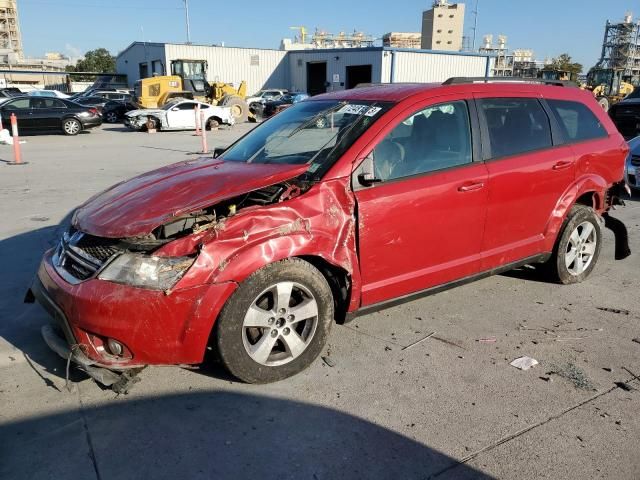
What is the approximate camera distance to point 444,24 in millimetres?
114000

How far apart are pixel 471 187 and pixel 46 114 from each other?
21116 mm

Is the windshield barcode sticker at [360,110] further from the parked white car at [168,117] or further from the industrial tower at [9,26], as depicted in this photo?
the industrial tower at [9,26]

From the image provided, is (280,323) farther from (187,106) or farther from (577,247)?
(187,106)

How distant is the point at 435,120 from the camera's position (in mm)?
3807

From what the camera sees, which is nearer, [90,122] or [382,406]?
[382,406]

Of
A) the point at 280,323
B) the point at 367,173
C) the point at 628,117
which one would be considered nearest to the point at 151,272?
the point at 280,323

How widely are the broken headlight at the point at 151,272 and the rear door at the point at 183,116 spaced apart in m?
21.9

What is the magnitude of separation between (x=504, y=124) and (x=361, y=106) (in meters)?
1.24

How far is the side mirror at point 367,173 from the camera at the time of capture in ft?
11.1

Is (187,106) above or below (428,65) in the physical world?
below

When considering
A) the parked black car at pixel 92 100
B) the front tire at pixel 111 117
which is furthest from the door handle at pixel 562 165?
Result: the parked black car at pixel 92 100

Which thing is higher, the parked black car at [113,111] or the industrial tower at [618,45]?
the industrial tower at [618,45]

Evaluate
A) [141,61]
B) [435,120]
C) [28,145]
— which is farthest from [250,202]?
[141,61]

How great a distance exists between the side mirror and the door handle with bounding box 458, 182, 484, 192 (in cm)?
71
